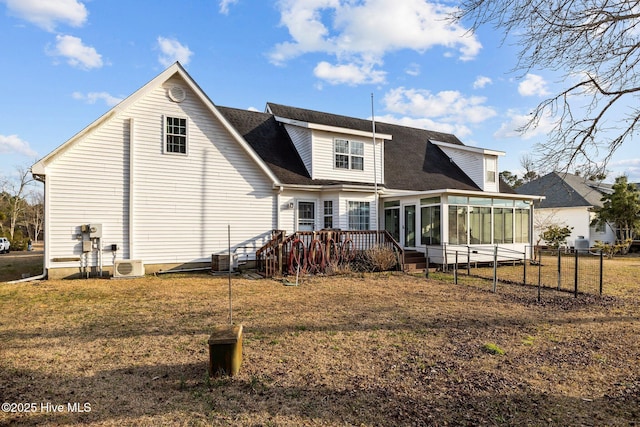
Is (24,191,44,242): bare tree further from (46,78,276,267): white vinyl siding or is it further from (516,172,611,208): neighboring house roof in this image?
(516,172,611,208): neighboring house roof

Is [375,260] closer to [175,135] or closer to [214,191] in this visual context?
[214,191]

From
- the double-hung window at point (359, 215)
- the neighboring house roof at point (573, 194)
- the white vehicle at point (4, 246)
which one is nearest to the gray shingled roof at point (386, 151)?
the double-hung window at point (359, 215)

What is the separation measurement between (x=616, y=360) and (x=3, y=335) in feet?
29.8

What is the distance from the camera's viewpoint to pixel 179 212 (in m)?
12.1

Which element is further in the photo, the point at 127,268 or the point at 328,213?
the point at 328,213

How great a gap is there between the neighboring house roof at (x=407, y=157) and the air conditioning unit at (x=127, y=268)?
989 centimetres

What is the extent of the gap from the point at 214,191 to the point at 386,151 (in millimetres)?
9876

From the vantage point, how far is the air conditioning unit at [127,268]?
10.8 m

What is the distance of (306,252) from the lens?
12.1 metres

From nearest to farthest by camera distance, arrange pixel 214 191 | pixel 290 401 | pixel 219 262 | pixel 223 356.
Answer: pixel 290 401, pixel 223 356, pixel 219 262, pixel 214 191

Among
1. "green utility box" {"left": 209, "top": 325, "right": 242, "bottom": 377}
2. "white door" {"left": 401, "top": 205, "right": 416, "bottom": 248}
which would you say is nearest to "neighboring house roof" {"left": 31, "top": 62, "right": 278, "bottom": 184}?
"white door" {"left": 401, "top": 205, "right": 416, "bottom": 248}

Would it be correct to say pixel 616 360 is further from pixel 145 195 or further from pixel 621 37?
pixel 145 195

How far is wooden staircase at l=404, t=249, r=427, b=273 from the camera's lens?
13.2 metres

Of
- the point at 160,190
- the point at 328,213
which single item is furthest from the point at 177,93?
the point at 328,213
